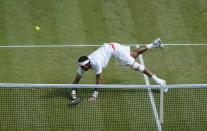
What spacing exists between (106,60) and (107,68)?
152 cm

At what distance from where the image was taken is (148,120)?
52.0 ft

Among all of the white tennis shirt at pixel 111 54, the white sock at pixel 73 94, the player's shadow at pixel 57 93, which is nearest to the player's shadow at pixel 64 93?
the player's shadow at pixel 57 93

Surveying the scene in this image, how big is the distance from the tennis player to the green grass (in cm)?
43

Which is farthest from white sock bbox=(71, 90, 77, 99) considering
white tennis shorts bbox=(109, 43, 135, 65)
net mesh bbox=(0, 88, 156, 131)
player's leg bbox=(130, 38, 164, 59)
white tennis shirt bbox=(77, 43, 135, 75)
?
player's leg bbox=(130, 38, 164, 59)

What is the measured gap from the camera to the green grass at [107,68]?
15.8m

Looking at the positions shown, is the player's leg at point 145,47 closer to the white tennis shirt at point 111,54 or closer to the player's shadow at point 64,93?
the white tennis shirt at point 111,54

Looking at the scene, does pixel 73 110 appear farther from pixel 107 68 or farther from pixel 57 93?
pixel 107 68

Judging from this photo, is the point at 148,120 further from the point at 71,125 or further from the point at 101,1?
the point at 101,1

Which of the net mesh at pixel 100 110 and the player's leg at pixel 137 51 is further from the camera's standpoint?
the player's leg at pixel 137 51

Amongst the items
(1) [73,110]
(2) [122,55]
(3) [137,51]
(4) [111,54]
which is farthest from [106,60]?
(1) [73,110]

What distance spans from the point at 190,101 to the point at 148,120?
4.67ft

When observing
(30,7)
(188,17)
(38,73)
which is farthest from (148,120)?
(30,7)

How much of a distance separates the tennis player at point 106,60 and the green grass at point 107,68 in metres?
0.43

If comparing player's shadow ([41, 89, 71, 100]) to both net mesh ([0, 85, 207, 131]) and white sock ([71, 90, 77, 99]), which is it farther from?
white sock ([71, 90, 77, 99])
